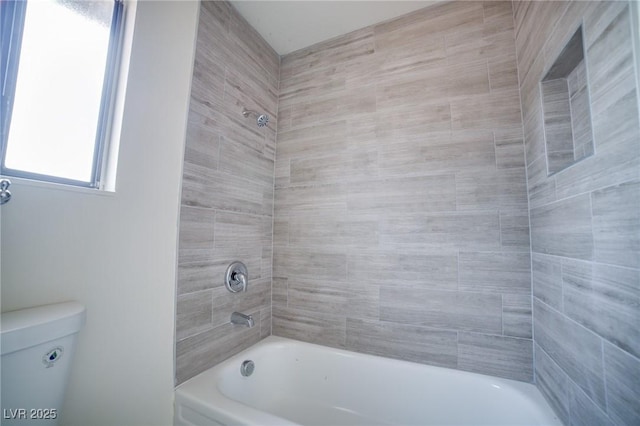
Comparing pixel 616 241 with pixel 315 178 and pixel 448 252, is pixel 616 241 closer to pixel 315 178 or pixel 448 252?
pixel 448 252

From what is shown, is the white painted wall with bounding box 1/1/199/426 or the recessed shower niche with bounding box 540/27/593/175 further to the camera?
the recessed shower niche with bounding box 540/27/593/175

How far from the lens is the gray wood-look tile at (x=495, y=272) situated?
4.00 feet

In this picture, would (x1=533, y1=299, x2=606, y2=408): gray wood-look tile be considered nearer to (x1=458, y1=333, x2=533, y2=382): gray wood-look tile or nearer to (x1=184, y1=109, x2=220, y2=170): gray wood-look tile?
(x1=458, y1=333, x2=533, y2=382): gray wood-look tile

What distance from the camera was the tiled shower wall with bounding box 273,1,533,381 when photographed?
4.16ft

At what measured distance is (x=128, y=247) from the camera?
0.98m

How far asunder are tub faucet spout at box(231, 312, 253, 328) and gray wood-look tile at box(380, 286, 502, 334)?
30.0 inches

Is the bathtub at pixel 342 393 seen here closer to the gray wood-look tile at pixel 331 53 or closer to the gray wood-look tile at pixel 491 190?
the gray wood-look tile at pixel 491 190

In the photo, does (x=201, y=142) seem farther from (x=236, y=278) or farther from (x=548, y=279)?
(x=548, y=279)

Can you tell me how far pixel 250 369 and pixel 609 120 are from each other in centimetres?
182

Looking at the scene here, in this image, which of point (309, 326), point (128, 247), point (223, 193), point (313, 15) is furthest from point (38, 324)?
point (313, 15)

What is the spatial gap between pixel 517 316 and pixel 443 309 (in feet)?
1.08

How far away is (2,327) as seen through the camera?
0.63 m

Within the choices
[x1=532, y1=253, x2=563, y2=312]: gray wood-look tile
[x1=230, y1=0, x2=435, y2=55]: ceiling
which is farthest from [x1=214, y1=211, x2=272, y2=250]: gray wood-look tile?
[x1=532, y1=253, x2=563, y2=312]: gray wood-look tile

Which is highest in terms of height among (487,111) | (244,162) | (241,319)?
(487,111)
